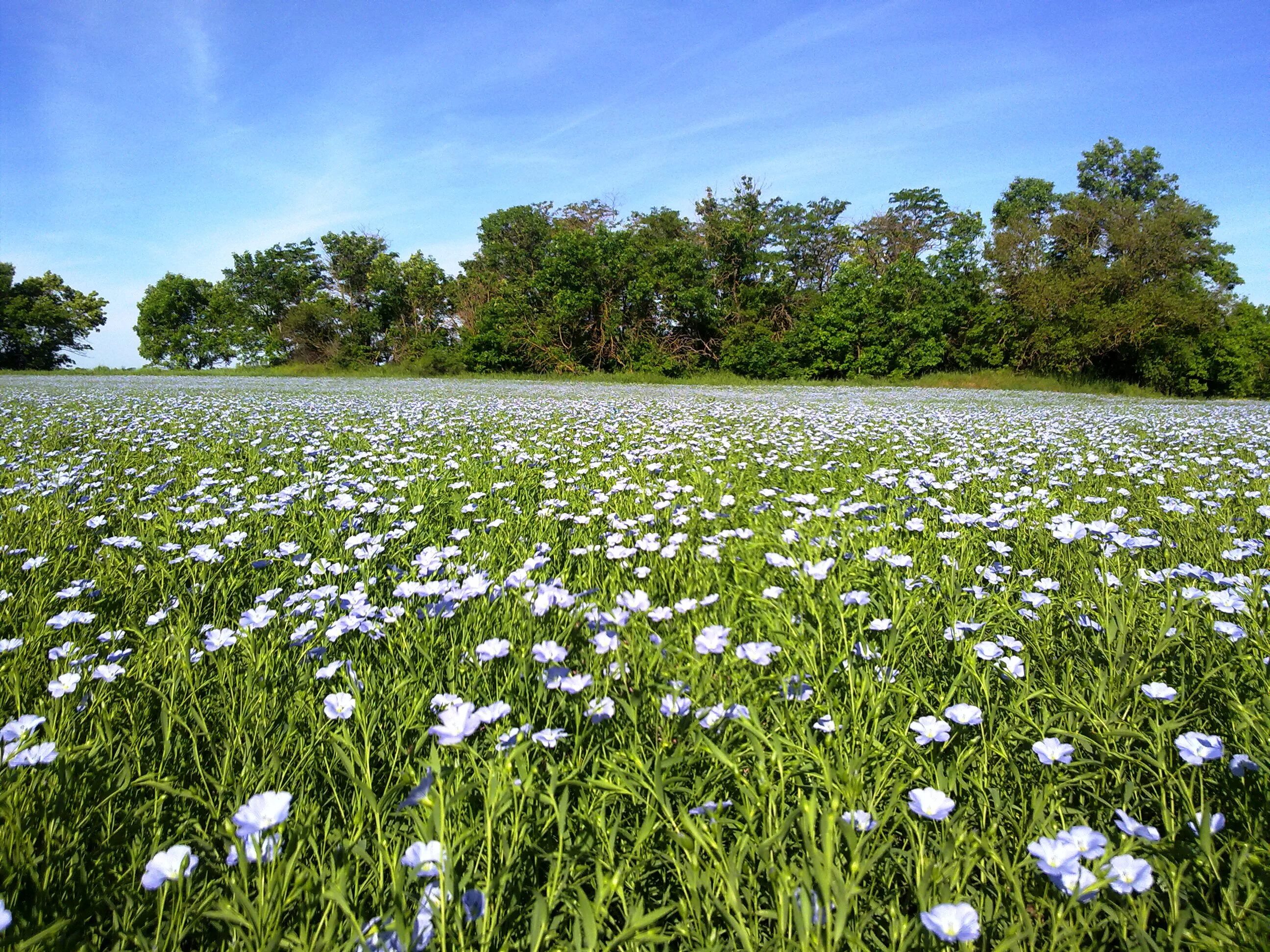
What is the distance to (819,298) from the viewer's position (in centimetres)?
2759

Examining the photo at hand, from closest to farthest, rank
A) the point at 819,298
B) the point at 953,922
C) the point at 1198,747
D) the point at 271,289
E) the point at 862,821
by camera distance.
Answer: the point at 953,922 → the point at 862,821 → the point at 1198,747 → the point at 819,298 → the point at 271,289

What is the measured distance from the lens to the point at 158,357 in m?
43.6

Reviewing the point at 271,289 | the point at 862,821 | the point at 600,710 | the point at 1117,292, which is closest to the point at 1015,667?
the point at 862,821

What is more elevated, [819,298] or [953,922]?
[819,298]

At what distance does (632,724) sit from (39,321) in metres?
52.9

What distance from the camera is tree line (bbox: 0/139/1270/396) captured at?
2191 centimetres

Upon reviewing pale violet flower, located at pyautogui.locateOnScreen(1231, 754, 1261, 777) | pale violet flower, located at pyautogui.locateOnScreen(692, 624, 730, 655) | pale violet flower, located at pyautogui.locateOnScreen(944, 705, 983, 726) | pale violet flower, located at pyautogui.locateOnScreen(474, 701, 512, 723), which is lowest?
pale violet flower, located at pyautogui.locateOnScreen(1231, 754, 1261, 777)

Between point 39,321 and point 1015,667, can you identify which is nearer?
point 1015,667

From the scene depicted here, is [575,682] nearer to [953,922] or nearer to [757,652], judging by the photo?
[757,652]

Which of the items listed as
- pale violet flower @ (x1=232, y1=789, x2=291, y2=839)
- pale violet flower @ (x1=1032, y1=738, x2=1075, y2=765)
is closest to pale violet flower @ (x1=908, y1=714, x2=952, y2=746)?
pale violet flower @ (x1=1032, y1=738, x2=1075, y2=765)

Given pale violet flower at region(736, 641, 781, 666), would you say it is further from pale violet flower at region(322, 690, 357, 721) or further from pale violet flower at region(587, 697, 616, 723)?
pale violet flower at region(322, 690, 357, 721)

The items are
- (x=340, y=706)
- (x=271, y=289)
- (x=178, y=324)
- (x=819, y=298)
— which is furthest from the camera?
(x=178, y=324)

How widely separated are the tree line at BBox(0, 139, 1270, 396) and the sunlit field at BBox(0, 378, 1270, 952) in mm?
22343

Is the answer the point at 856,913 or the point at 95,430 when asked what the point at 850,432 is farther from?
the point at 95,430
